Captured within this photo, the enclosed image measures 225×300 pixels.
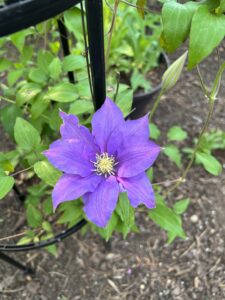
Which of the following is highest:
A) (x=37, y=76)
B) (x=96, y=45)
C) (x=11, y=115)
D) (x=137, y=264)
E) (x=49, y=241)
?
(x=96, y=45)

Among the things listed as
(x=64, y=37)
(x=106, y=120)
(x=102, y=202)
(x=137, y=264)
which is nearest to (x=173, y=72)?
(x=106, y=120)

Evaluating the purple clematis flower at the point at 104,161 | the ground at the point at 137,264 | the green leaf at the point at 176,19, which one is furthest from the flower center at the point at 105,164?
the ground at the point at 137,264

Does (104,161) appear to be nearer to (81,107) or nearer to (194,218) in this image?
(81,107)

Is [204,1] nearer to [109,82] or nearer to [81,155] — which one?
[81,155]

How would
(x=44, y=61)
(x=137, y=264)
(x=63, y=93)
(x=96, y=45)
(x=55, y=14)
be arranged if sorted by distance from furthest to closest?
(x=137, y=264)
(x=44, y=61)
(x=63, y=93)
(x=96, y=45)
(x=55, y=14)

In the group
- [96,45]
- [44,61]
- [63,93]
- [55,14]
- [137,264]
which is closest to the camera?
[55,14]

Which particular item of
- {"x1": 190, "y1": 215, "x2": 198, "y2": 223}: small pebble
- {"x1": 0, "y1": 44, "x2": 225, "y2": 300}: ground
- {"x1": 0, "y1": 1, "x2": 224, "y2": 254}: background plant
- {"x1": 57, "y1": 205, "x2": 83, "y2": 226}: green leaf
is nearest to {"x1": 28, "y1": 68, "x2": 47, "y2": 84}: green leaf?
{"x1": 0, "y1": 1, "x2": 224, "y2": 254}: background plant
